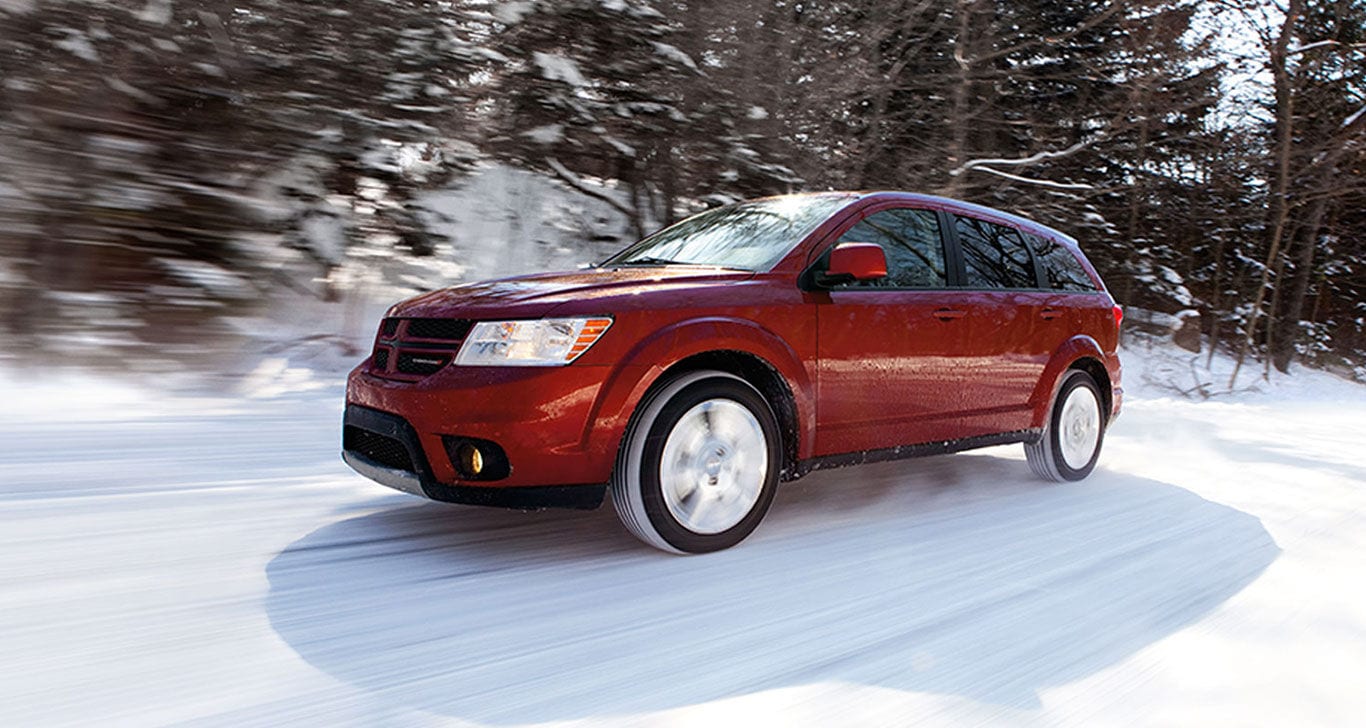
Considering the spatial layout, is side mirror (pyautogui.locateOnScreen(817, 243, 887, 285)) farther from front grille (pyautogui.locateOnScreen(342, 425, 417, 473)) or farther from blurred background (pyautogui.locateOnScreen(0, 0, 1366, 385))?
blurred background (pyautogui.locateOnScreen(0, 0, 1366, 385))

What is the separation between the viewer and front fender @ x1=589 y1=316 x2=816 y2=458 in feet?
11.9

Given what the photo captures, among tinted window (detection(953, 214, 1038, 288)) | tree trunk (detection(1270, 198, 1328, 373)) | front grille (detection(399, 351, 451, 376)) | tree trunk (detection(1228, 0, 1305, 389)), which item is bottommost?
tree trunk (detection(1270, 198, 1328, 373))

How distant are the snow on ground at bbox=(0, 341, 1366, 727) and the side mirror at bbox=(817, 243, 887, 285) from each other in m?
1.13

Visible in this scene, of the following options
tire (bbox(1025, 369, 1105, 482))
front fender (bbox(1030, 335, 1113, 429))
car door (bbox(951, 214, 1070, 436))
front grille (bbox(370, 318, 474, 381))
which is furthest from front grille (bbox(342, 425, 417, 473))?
tire (bbox(1025, 369, 1105, 482))

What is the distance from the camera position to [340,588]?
324 cm

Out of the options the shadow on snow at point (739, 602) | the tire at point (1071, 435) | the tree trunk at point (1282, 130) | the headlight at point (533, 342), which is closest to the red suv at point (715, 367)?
the headlight at point (533, 342)

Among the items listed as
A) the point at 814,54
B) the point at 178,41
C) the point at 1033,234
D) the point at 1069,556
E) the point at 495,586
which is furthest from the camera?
the point at 814,54

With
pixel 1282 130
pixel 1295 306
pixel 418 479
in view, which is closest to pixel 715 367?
pixel 418 479

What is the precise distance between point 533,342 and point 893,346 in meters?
1.83

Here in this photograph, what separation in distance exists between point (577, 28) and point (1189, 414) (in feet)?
24.7

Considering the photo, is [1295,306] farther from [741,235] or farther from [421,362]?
[421,362]

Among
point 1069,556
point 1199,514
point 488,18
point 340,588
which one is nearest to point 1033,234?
point 1199,514

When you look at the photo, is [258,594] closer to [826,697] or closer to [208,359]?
[826,697]

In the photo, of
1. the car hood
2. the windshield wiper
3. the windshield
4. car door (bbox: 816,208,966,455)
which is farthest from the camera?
the windshield wiper
